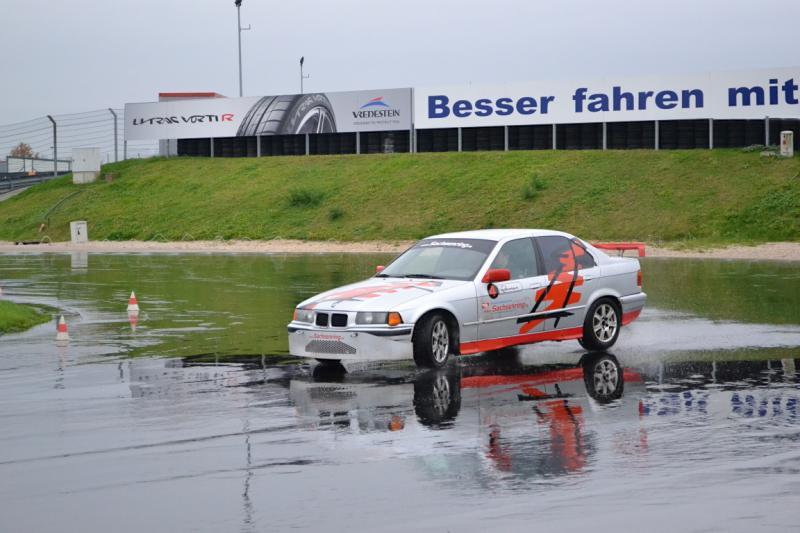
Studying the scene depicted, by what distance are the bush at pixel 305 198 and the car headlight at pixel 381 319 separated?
131ft

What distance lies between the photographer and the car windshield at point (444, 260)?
13.7 meters

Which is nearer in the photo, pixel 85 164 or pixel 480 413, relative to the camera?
pixel 480 413

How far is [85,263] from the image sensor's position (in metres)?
36.8

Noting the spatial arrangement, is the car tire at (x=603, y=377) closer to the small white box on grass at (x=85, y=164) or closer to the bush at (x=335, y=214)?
the bush at (x=335, y=214)

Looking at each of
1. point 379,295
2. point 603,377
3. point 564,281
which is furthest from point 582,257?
point 379,295

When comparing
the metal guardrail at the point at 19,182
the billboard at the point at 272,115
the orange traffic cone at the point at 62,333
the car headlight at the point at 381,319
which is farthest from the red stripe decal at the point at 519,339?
the metal guardrail at the point at 19,182

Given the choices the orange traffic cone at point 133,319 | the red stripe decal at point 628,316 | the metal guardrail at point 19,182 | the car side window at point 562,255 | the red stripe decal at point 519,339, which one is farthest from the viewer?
the metal guardrail at point 19,182

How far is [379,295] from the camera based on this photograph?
1297 centimetres

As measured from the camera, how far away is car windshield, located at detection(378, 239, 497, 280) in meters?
13.7

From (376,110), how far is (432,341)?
47144 mm

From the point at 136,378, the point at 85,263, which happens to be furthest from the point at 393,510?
the point at 85,263

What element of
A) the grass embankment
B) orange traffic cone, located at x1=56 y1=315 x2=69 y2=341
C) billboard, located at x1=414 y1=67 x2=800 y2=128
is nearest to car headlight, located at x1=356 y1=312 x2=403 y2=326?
orange traffic cone, located at x1=56 y1=315 x2=69 y2=341

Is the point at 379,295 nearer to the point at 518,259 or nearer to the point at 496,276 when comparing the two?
the point at 496,276

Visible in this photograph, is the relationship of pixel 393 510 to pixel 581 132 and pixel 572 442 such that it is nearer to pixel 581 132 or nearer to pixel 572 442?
pixel 572 442
